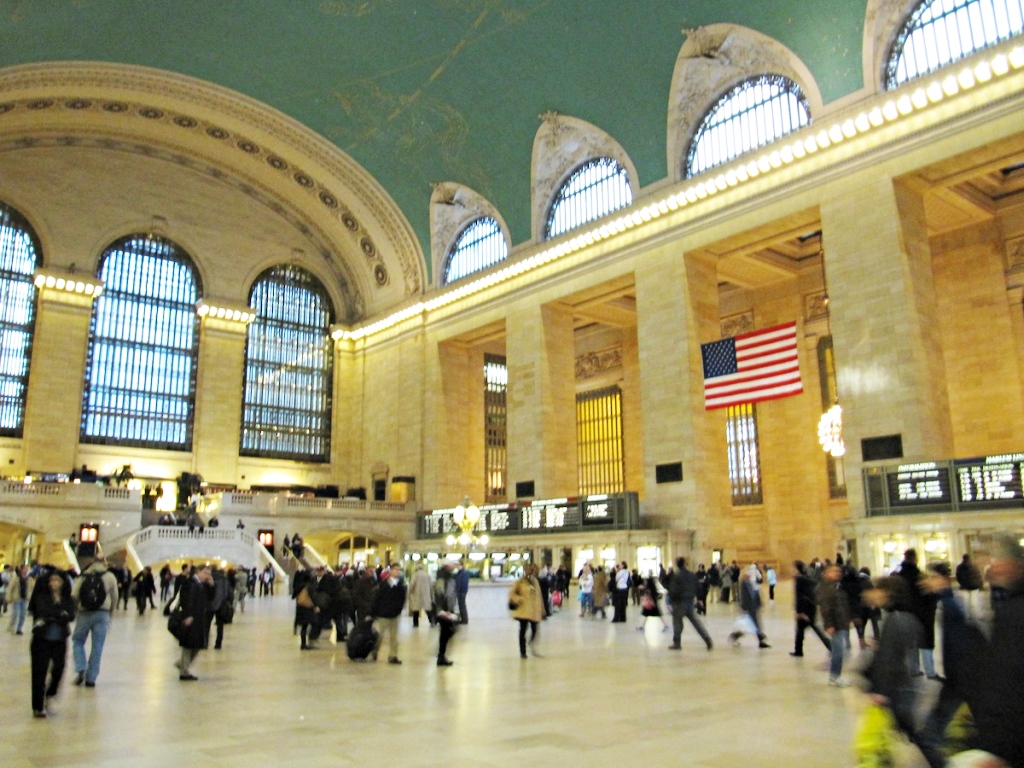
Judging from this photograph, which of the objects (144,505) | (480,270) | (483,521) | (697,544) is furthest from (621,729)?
(144,505)

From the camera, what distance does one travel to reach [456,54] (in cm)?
2398

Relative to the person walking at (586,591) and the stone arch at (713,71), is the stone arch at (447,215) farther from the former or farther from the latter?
the person walking at (586,591)

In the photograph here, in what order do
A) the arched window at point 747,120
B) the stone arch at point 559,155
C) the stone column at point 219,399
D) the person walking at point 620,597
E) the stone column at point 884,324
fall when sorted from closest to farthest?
the person walking at point 620,597 → the stone column at point 884,324 → the arched window at point 747,120 → the stone arch at point 559,155 → the stone column at point 219,399

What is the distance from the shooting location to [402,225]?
31.2 meters

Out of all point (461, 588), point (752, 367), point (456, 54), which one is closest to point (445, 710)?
point (461, 588)

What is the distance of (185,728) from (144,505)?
25.0 m

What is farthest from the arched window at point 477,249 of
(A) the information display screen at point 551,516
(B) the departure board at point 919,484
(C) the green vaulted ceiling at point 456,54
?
(B) the departure board at point 919,484

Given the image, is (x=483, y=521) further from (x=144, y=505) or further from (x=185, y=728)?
(x=185, y=728)

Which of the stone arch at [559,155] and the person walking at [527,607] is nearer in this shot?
the person walking at [527,607]

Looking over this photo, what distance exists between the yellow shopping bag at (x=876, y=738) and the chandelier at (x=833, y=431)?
15649mm

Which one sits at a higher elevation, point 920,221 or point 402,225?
point 402,225

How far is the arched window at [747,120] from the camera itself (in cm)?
2075

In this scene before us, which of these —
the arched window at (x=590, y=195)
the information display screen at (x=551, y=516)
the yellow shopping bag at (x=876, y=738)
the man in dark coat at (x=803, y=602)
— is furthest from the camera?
the arched window at (x=590, y=195)

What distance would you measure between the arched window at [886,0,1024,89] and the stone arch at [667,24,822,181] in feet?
6.17
